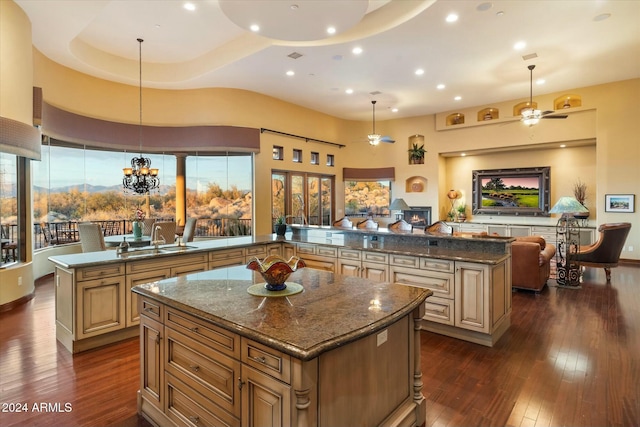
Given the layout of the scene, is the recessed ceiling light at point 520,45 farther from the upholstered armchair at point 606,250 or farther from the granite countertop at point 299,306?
the granite countertop at point 299,306

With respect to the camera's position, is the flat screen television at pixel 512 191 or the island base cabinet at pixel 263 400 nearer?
the island base cabinet at pixel 263 400

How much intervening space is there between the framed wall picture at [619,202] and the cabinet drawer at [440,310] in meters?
7.29

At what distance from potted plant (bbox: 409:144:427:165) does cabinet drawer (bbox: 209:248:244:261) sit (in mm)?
8177

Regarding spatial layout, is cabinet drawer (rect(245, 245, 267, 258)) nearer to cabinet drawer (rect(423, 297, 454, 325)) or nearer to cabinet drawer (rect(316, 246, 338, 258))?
cabinet drawer (rect(316, 246, 338, 258))

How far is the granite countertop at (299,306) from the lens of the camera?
1532 mm

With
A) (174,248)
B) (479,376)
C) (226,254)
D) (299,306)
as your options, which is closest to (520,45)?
(479,376)

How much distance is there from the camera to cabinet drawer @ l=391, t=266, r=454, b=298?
3.75m

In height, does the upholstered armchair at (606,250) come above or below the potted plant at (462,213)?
below

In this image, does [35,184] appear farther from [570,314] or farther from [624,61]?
[624,61]

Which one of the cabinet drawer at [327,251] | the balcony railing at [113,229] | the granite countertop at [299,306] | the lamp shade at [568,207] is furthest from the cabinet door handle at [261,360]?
the lamp shade at [568,207]

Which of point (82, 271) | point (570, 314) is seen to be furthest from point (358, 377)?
point (570, 314)

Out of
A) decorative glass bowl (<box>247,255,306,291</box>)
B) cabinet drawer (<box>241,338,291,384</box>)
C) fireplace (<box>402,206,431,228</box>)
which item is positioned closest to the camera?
cabinet drawer (<box>241,338,291,384</box>)

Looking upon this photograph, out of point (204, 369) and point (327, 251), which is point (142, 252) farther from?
point (204, 369)

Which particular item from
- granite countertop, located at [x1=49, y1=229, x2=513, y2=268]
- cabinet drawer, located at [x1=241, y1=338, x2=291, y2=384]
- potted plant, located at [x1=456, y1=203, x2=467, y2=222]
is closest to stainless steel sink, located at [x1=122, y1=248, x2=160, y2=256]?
granite countertop, located at [x1=49, y1=229, x2=513, y2=268]
